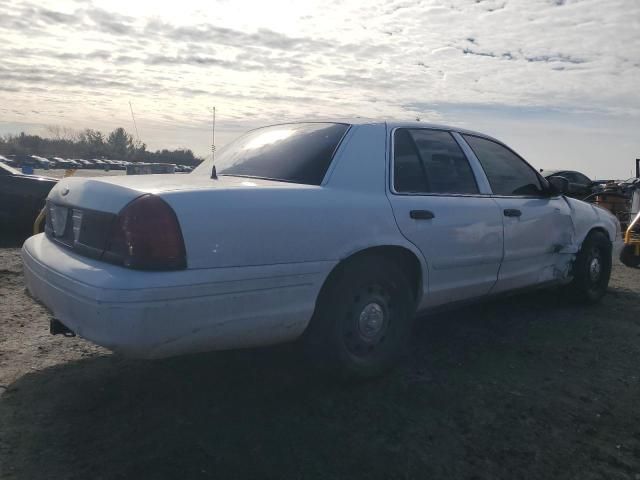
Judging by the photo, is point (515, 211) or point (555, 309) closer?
point (515, 211)

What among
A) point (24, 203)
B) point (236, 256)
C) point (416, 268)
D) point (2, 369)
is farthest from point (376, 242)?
point (24, 203)

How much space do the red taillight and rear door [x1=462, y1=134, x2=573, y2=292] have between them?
2555 millimetres

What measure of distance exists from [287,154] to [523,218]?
2.05 meters

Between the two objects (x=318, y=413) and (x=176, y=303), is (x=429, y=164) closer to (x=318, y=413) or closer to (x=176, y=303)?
(x=318, y=413)

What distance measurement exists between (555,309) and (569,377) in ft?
6.27

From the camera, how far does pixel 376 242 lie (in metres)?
3.40

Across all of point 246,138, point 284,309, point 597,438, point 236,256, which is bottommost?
point 597,438

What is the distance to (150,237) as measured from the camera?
2666 mm

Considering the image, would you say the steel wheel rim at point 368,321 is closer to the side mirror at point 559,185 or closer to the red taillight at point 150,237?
the red taillight at point 150,237

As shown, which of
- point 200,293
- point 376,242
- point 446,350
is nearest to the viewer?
point 200,293

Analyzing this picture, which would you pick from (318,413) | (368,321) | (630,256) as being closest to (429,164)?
(368,321)

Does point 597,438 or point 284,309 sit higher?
point 284,309

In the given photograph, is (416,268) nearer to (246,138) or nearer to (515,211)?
(515,211)

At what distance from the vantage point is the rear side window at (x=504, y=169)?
14.7 ft
